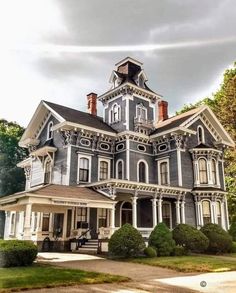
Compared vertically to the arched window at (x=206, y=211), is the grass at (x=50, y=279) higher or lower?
lower

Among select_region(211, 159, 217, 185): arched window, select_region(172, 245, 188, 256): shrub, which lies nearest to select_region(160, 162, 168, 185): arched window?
select_region(211, 159, 217, 185): arched window

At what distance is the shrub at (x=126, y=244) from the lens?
15.8m

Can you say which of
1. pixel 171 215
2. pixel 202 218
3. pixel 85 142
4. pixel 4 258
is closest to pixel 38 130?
pixel 85 142

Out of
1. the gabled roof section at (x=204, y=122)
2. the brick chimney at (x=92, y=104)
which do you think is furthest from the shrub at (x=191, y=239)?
the brick chimney at (x=92, y=104)

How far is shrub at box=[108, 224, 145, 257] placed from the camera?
15.8m

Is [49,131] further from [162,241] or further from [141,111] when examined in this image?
[162,241]

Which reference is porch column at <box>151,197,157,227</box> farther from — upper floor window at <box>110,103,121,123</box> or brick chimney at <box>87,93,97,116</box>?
brick chimney at <box>87,93,97,116</box>

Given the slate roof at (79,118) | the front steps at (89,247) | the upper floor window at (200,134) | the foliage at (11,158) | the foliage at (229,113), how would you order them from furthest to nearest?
the foliage at (11,158)
the foliage at (229,113)
the upper floor window at (200,134)
the slate roof at (79,118)
the front steps at (89,247)

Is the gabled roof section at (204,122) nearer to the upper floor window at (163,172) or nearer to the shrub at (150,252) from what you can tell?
the upper floor window at (163,172)

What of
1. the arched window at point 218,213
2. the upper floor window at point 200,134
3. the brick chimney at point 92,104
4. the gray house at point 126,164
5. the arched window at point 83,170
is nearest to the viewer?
the gray house at point 126,164

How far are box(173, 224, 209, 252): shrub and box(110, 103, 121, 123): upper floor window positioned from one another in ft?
34.6

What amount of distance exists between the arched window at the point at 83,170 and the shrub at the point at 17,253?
10.0 meters

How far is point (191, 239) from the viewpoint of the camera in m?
18.4

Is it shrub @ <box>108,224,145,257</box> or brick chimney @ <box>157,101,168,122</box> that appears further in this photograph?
brick chimney @ <box>157,101,168,122</box>
